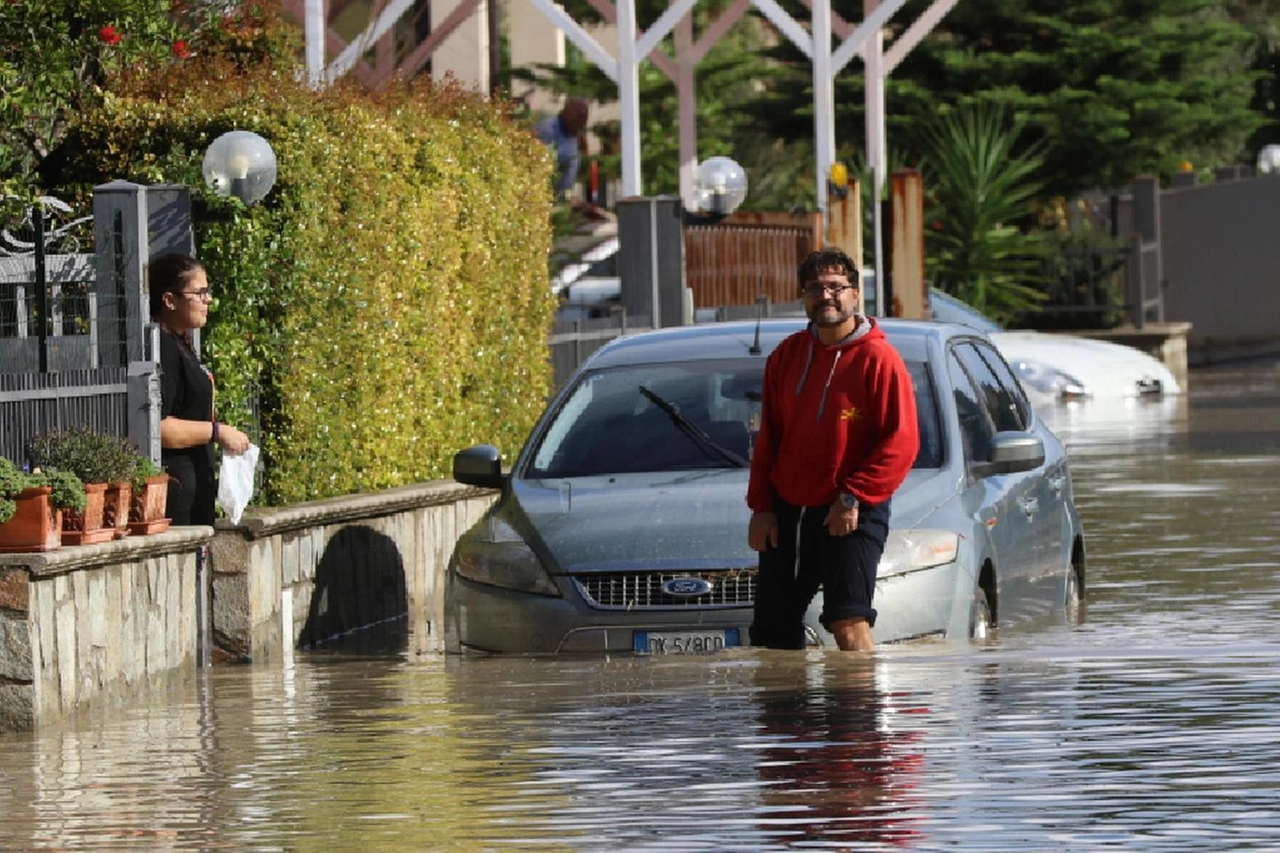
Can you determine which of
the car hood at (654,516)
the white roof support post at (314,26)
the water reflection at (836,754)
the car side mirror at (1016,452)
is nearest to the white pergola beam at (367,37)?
the white roof support post at (314,26)

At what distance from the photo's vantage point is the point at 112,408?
1204 centimetres

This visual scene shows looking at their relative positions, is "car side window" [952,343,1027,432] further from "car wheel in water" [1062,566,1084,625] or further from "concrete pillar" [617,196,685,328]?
"concrete pillar" [617,196,685,328]

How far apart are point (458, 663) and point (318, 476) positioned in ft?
9.91

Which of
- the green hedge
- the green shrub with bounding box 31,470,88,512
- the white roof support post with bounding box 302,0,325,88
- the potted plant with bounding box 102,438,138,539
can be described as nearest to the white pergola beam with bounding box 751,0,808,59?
the white roof support post with bounding box 302,0,325,88

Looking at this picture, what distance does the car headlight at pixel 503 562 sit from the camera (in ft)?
36.2

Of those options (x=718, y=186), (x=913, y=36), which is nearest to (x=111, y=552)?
(x=718, y=186)

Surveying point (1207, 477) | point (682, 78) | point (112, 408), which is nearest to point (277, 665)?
point (112, 408)

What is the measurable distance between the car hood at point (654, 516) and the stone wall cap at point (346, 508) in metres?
1.48

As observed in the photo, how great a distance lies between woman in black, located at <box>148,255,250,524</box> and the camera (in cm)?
1224

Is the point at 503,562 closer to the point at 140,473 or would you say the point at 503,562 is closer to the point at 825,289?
the point at 140,473

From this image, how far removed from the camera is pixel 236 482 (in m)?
12.6

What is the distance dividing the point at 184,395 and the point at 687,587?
8.31 feet

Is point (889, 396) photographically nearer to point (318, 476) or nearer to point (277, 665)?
point (277, 665)

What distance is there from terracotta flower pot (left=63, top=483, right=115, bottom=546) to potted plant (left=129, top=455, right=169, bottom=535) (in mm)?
365
